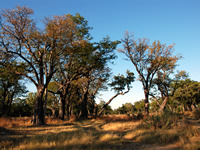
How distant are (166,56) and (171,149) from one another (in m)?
20.6

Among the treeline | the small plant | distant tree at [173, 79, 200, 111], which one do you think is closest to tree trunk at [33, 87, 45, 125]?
the treeline

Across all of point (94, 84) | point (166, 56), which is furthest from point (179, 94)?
point (94, 84)

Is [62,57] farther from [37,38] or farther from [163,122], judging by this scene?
[163,122]

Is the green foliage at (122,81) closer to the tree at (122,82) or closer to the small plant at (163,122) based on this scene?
the tree at (122,82)

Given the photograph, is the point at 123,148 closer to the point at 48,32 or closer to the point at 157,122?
the point at 157,122

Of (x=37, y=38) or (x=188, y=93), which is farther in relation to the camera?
(x=188, y=93)

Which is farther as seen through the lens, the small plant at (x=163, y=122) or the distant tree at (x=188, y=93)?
the distant tree at (x=188, y=93)

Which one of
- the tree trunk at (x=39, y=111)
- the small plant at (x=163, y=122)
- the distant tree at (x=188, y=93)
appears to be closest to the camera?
the small plant at (x=163, y=122)

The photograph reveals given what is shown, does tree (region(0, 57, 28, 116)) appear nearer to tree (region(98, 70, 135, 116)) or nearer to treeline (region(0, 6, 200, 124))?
treeline (region(0, 6, 200, 124))

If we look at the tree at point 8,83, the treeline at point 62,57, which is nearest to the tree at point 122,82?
the treeline at point 62,57

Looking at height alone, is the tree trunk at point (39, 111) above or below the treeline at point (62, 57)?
below

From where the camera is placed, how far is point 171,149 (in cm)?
561

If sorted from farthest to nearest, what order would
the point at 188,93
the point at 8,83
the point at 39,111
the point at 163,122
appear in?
the point at 188,93, the point at 8,83, the point at 39,111, the point at 163,122

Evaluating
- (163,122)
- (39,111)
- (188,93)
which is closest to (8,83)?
(39,111)
